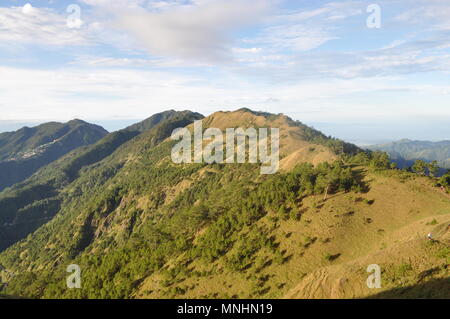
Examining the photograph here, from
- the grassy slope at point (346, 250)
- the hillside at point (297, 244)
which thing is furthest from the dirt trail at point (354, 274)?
the hillside at point (297, 244)

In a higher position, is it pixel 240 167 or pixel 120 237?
pixel 240 167

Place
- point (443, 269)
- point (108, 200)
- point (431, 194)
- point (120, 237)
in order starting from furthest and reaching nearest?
1. point (108, 200)
2. point (120, 237)
3. point (431, 194)
4. point (443, 269)

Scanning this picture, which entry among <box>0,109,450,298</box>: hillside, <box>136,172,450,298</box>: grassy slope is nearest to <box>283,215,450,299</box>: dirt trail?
<box>136,172,450,298</box>: grassy slope

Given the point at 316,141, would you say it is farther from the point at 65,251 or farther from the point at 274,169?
the point at 65,251

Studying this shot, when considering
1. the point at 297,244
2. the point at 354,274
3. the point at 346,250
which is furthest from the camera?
the point at 297,244

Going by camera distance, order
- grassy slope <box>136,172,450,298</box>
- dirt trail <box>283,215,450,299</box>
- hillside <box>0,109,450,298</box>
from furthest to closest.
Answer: hillside <box>0,109,450,298</box>, grassy slope <box>136,172,450,298</box>, dirt trail <box>283,215,450,299</box>

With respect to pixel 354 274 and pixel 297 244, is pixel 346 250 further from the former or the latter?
pixel 354 274

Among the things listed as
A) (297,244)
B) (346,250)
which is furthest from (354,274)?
(297,244)

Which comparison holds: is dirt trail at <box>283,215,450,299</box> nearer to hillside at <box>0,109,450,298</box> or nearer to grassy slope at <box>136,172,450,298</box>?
grassy slope at <box>136,172,450,298</box>

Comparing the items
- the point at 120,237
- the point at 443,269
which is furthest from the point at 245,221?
the point at 120,237

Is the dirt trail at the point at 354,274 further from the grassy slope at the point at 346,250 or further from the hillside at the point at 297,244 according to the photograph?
the hillside at the point at 297,244
